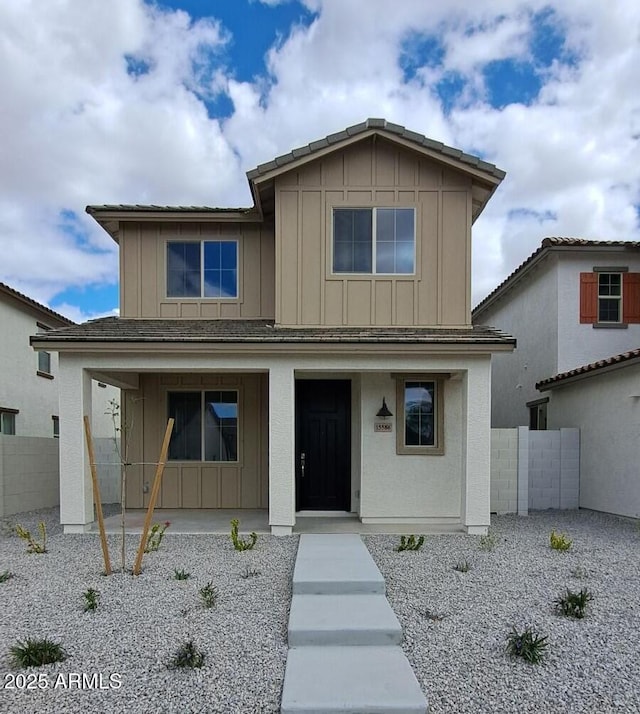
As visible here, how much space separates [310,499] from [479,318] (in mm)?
13036

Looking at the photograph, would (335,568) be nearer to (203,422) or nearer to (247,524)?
(247,524)

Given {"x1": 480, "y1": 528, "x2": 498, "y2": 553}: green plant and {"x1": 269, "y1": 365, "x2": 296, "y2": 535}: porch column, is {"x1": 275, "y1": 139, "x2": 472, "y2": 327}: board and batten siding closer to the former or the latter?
{"x1": 269, "y1": 365, "x2": 296, "y2": 535}: porch column

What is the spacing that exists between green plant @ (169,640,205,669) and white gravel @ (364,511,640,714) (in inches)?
65.5

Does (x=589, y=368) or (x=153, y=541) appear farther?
(x=589, y=368)

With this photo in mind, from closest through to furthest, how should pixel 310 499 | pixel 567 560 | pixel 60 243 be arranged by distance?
pixel 567 560 < pixel 310 499 < pixel 60 243

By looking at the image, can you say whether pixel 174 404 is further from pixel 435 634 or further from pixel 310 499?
pixel 435 634

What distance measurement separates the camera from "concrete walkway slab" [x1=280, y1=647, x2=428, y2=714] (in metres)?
3.37

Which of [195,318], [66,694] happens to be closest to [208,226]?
[195,318]

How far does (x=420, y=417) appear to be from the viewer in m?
8.98

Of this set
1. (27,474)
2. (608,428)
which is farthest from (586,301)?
(27,474)

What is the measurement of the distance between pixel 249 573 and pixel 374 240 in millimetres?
5750

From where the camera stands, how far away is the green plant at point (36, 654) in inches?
154

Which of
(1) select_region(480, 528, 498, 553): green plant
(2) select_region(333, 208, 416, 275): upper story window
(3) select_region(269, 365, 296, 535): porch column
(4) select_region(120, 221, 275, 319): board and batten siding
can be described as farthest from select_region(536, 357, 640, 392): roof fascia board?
(4) select_region(120, 221, 275, 319): board and batten siding

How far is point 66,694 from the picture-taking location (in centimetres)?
356
